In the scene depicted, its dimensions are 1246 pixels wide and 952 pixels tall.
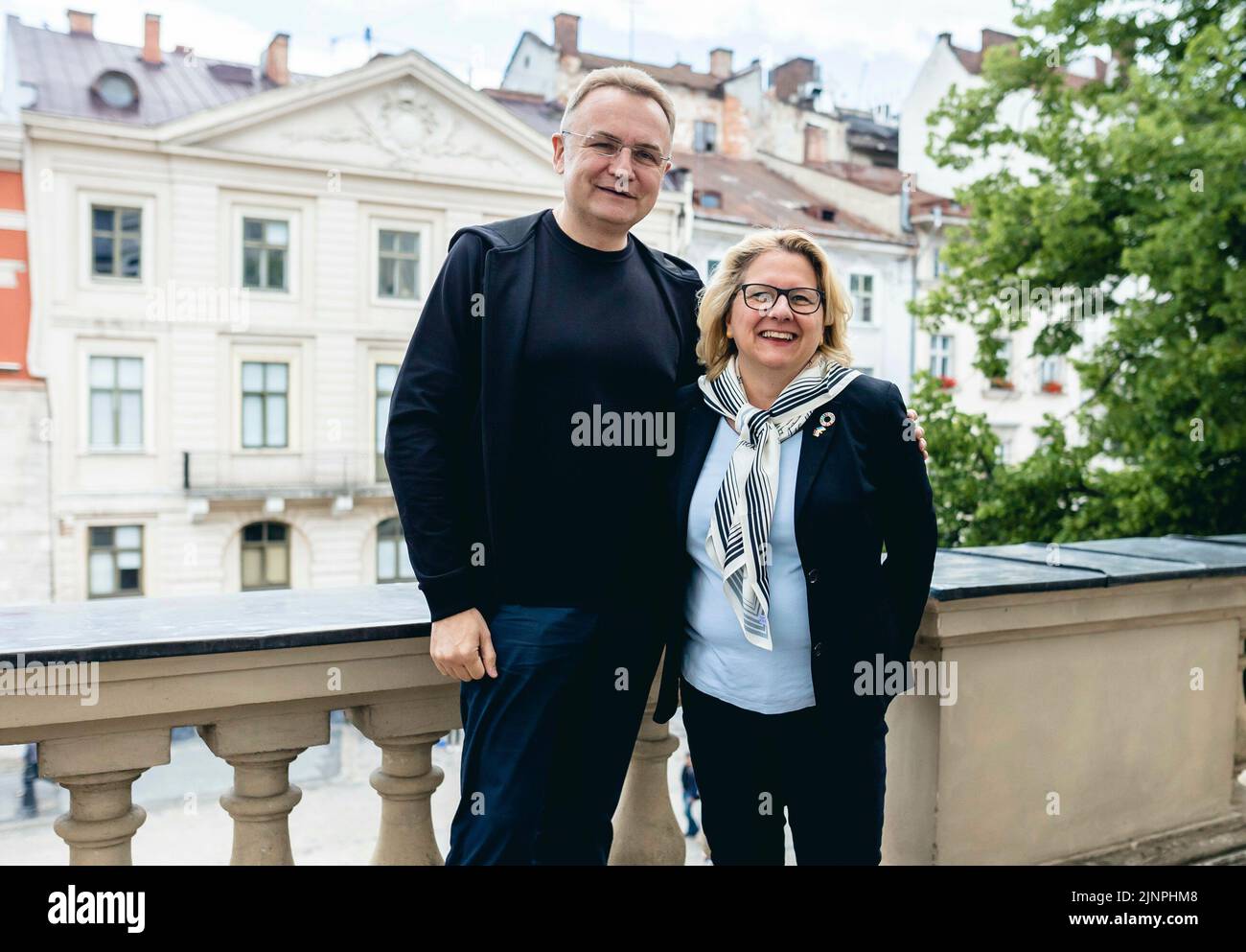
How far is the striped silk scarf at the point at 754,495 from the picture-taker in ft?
6.89

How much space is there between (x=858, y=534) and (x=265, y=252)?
2057 centimetres

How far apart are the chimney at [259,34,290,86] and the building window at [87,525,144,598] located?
31.0ft

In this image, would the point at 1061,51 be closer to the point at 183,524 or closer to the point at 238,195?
the point at 238,195

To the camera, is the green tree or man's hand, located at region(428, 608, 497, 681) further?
the green tree

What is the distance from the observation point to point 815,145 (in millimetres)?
32219

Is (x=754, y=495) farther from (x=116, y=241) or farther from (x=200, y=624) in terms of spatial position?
(x=116, y=241)

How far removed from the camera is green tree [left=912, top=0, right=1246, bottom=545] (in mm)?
9133

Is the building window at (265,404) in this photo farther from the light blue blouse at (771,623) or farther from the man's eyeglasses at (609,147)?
the light blue blouse at (771,623)

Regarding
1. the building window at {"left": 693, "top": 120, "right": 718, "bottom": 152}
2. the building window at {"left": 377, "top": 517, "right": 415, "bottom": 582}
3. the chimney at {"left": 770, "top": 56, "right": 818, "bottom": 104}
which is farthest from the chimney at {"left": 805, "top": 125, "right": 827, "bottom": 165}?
the building window at {"left": 377, "top": 517, "right": 415, "bottom": 582}

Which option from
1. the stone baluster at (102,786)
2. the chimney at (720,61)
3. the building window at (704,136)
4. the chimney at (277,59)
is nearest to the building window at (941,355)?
the building window at (704,136)

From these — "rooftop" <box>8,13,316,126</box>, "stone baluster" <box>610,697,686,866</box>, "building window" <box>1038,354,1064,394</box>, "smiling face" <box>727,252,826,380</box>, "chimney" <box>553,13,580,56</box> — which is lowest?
"stone baluster" <box>610,697,686,866</box>

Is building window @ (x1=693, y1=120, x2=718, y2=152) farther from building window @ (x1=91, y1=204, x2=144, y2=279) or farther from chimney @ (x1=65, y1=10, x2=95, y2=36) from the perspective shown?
building window @ (x1=91, y1=204, x2=144, y2=279)

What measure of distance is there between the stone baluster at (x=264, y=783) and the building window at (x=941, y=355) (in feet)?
86.0

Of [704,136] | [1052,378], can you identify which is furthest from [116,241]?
[1052,378]
